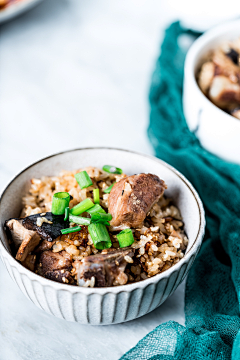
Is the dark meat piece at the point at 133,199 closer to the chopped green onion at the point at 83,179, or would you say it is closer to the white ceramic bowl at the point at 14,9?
the chopped green onion at the point at 83,179

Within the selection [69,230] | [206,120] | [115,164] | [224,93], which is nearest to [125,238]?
[69,230]

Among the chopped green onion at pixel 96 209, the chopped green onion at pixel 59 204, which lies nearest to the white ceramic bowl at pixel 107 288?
the chopped green onion at pixel 59 204

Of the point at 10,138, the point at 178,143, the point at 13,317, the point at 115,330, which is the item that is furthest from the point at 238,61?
the point at 13,317

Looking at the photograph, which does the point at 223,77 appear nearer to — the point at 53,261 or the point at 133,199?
the point at 133,199

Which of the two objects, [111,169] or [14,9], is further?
[14,9]

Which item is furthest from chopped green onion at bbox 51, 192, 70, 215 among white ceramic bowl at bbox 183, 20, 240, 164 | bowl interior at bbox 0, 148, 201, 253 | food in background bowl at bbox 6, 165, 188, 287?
white ceramic bowl at bbox 183, 20, 240, 164

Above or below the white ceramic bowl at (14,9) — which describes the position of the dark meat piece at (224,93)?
below

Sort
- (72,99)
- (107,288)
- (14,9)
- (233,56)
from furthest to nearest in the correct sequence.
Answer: (14,9) < (72,99) < (233,56) < (107,288)
